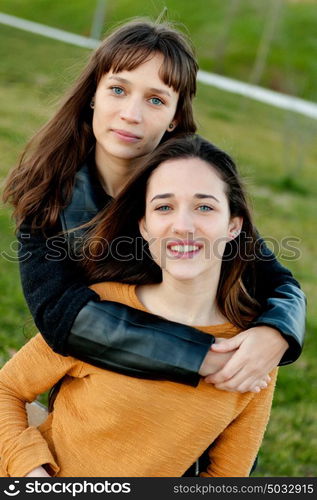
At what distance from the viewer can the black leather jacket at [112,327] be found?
6.91 ft

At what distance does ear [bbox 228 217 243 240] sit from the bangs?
609 mm

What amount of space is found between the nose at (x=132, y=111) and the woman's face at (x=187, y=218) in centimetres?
35

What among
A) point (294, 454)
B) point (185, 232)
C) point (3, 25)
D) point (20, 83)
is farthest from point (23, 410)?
point (3, 25)

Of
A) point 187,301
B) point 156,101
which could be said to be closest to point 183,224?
point 187,301

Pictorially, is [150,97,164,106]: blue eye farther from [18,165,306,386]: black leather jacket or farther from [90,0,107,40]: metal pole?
[90,0,107,40]: metal pole

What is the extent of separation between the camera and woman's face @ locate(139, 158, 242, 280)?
6.88 ft

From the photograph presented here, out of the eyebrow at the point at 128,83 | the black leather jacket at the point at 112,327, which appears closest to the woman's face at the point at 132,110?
the eyebrow at the point at 128,83

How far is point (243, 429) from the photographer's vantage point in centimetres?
217

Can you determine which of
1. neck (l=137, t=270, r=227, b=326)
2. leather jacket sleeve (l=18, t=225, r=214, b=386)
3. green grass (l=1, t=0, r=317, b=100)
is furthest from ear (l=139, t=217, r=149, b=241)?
green grass (l=1, t=0, r=317, b=100)

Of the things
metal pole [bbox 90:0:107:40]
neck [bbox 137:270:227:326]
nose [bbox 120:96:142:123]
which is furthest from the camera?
metal pole [bbox 90:0:107:40]

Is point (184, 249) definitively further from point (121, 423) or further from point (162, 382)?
point (121, 423)

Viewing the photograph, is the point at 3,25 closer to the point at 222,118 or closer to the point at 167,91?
the point at 222,118

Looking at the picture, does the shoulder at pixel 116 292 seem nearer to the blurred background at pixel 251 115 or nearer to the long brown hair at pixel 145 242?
the long brown hair at pixel 145 242

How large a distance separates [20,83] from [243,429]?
35.6 ft
